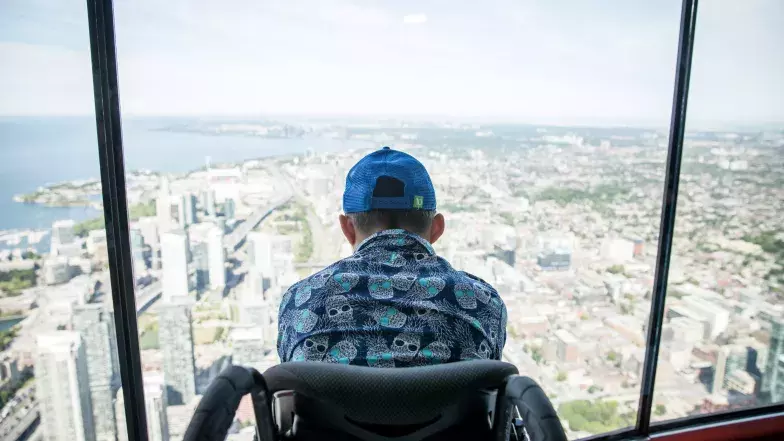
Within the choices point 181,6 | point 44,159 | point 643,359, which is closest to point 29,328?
point 44,159

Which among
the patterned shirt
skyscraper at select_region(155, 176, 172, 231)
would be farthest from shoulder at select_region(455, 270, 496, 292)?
skyscraper at select_region(155, 176, 172, 231)

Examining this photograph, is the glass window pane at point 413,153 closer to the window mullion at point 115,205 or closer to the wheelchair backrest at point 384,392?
the window mullion at point 115,205

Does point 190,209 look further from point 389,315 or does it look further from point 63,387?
point 389,315

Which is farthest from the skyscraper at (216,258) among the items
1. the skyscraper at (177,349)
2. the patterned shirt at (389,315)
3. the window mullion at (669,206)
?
the window mullion at (669,206)

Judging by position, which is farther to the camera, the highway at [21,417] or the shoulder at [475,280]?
the highway at [21,417]

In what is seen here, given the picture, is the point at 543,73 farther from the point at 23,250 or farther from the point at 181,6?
the point at 23,250
